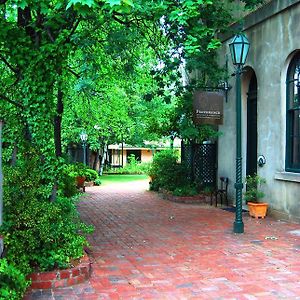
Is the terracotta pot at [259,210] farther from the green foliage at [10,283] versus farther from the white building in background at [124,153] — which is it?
the white building in background at [124,153]

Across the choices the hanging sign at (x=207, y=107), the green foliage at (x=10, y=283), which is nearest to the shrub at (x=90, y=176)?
the hanging sign at (x=207, y=107)

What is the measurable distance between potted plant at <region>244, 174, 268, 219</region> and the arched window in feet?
3.58

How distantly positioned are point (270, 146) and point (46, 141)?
637 cm

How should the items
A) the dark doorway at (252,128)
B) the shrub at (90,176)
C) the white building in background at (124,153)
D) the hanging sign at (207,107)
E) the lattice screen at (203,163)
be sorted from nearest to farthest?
the hanging sign at (207,107)
the dark doorway at (252,128)
the lattice screen at (203,163)
the shrub at (90,176)
the white building in background at (124,153)

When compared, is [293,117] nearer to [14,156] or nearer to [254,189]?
[254,189]

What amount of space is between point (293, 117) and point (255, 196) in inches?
89.6

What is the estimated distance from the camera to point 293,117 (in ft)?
32.1

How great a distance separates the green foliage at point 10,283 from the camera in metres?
3.84

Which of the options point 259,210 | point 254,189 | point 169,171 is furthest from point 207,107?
point 169,171

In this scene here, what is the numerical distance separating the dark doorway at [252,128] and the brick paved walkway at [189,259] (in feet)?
6.51

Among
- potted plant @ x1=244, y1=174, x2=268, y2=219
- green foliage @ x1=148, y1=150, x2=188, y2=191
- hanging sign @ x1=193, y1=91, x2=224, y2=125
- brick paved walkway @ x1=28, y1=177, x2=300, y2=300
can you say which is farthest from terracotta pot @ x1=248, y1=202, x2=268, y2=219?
green foliage @ x1=148, y1=150, x2=188, y2=191

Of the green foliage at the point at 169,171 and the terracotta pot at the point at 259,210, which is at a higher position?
the green foliage at the point at 169,171

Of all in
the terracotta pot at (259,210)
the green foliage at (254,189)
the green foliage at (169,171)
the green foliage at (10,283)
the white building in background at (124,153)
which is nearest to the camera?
the green foliage at (10,283)

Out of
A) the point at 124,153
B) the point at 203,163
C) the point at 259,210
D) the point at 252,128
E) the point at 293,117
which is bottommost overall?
the point at 259,210
